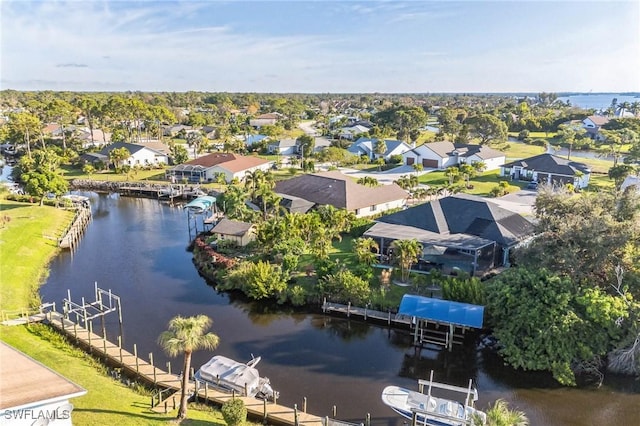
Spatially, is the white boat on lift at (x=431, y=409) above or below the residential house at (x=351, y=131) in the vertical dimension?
below

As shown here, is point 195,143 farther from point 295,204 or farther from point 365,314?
point 365,314

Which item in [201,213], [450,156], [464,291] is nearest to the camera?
[464,291]

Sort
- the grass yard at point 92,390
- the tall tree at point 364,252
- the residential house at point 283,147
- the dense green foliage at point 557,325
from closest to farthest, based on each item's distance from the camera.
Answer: the grass yard at point 92,390 → the dense green foliage at point 557,325 → the tall tree at point 364,252 → the residential house at point 283,147

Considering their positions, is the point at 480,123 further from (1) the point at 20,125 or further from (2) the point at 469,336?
(1) the point at 20,125

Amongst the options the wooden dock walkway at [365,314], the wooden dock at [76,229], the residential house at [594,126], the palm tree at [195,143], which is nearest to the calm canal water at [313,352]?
the wooden dock walkway at [365,314]

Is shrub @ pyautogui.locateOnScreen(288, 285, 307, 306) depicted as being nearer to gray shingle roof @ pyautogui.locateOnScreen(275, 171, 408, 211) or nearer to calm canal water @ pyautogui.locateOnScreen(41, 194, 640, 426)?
calm canal water @ pyautogui.locateOnScreen(41, 194, 640, 426)

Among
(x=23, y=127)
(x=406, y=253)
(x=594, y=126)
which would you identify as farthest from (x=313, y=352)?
(x=594, y=126)

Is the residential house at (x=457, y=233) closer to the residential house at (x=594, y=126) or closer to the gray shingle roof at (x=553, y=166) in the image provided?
the gray shingle roof at (x=553, y=166)
